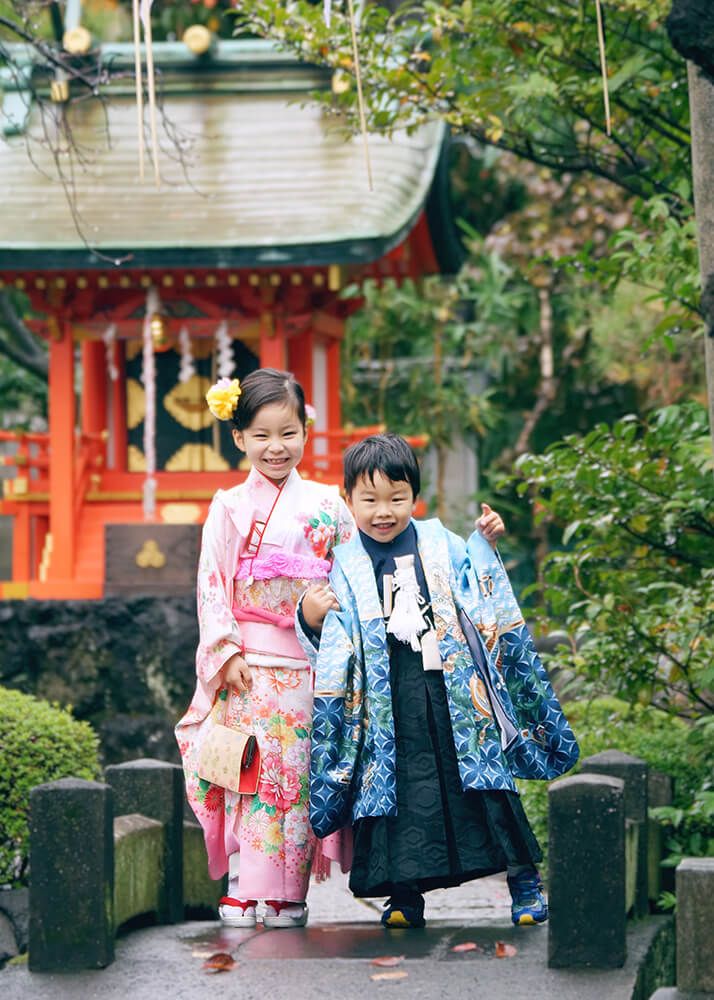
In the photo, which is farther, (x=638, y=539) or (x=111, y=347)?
(x=111, y=347)

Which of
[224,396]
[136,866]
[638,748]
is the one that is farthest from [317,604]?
[638,748]

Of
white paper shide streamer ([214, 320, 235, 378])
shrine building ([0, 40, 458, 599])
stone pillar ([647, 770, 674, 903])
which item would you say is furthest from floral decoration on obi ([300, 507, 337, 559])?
white paper shide streamer ([214, 320, 235, 378])

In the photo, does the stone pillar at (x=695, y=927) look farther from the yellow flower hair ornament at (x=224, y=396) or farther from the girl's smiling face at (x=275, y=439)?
the yellow flower hair ornament at (x=224, y=396)

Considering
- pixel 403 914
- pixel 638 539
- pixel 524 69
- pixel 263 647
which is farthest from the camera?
pixel 524 69

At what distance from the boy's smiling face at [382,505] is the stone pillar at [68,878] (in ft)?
3.84

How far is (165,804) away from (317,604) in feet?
4.04

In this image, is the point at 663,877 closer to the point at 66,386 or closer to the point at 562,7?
the point at 562,7

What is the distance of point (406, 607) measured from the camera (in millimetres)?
4707

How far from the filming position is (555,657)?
6.14m

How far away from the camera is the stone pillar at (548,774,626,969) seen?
173 inches

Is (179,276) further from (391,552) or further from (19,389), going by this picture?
(391,552)

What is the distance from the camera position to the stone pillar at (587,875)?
14.5 ft

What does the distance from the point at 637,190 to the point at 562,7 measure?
87 centimetres

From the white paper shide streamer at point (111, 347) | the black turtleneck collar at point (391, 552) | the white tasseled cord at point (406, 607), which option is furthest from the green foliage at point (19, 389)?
the white tasseled cord at point (406, 607)
